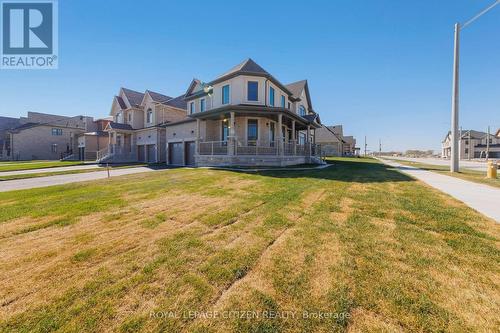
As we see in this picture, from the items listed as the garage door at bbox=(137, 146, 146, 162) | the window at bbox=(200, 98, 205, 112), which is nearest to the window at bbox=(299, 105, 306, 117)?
the window at bbox=(200, 98, 205, 112)

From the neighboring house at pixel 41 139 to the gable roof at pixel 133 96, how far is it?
17.0m

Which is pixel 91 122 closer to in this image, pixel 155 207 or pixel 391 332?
pixel 155 207

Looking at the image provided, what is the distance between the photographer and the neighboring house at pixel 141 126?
25263 mm

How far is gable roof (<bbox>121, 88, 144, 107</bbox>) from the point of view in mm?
29391

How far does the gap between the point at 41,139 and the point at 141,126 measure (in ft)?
73.5

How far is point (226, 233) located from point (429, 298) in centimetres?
302

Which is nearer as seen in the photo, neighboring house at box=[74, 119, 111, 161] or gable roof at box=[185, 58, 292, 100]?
gable roof at box=[185, 58, 292, 100]

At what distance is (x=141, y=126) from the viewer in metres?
28.5

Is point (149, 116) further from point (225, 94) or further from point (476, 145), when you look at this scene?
point (476, 145)

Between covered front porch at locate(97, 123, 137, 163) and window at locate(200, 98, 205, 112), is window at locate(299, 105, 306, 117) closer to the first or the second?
window at locate(200, 98, 205, 112)

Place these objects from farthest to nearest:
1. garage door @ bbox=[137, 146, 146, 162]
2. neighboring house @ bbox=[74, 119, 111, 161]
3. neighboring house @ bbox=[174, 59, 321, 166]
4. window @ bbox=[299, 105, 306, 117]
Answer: neighboring house @ bbox=[74, 119, 111, 161] → garage door @ bbox=[137, 146, 146, 162] → window @ bbox=[299, 105, 306, 117] → neighboring house @ bbox=[174, 59, 321, 166]

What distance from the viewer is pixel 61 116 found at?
141 feet

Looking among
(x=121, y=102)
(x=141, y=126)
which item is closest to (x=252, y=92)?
(x=141, y=126)

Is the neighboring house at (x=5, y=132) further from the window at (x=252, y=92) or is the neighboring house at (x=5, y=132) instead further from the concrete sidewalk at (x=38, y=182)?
the window at (x=252, y=92)
